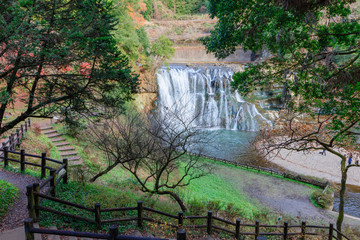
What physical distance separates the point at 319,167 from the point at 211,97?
15293mm

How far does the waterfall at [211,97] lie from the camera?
30.2 meters

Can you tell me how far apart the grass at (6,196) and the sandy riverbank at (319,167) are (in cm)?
1771

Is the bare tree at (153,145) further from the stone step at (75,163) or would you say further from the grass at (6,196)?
the grass at (6,196)

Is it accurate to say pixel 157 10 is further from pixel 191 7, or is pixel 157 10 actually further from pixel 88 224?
pixel 88 224

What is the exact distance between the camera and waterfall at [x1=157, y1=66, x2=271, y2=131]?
99.2 feet

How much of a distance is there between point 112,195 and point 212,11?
23.7 feet

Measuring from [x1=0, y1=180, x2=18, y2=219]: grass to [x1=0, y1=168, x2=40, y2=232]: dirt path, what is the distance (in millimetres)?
113

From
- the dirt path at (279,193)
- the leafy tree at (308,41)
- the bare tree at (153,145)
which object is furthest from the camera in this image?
the dirt path at (279,193)

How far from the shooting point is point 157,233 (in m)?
6.30

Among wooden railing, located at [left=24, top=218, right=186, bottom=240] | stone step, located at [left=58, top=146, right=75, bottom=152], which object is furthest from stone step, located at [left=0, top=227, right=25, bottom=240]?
stone step, located at [left=58, top=146, right=75, bottom=152]

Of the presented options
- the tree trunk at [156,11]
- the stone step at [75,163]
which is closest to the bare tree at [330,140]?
→ the stone step at [75,163]

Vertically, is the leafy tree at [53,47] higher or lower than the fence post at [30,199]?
higher

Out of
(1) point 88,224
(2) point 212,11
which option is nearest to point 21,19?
(1) point 88,224

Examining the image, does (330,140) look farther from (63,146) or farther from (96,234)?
(63,146)
